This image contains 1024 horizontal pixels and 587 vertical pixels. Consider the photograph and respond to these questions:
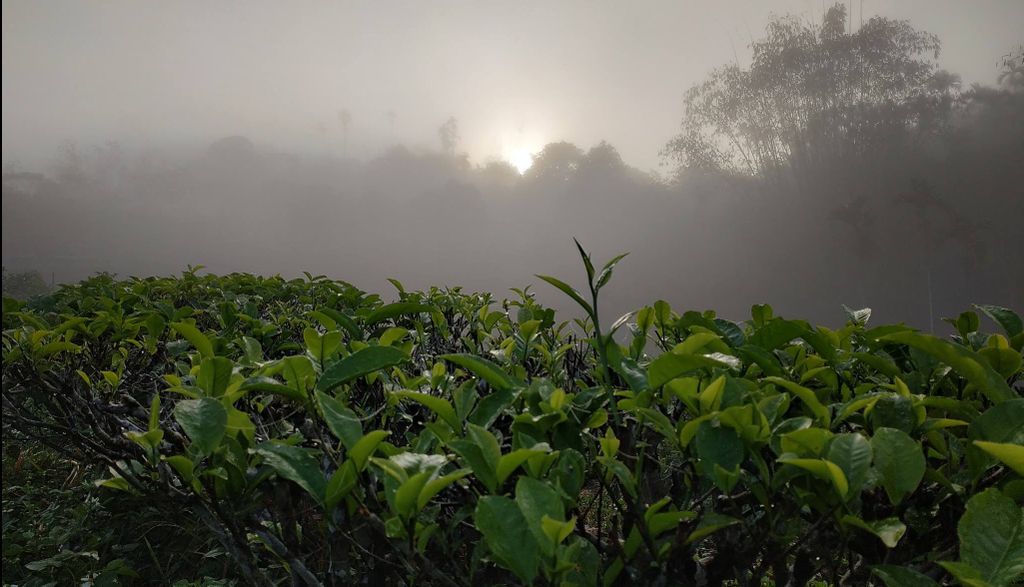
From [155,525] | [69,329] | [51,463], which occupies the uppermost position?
[69,329]

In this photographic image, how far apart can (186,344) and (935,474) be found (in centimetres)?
203

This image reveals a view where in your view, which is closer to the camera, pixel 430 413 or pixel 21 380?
pixel 430 413

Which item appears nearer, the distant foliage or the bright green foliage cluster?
the bright green foliage cluster

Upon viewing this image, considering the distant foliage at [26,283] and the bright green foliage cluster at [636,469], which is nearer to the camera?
the bright green foliage cluster at [636,469]

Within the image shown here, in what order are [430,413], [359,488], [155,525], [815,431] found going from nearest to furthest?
[815,431]
[359,488]
[430,413]
[155,525]

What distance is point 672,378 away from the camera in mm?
1011

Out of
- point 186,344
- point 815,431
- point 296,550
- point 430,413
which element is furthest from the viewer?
point 186,344

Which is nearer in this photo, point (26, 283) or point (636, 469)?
point (636, 469)

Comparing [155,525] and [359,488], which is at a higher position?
[359,488]

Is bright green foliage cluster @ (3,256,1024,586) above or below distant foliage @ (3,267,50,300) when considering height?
above

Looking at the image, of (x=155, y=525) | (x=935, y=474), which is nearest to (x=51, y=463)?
(x=155, y=525)

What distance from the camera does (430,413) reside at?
1543mm

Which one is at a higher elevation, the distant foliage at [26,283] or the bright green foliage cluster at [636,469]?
the bright green foliage cluster at [636,469]

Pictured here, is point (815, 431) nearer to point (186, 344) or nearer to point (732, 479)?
point (732, 479)
